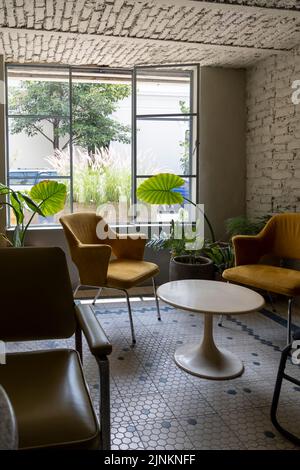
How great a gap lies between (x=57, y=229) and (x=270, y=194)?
2191 millimetres

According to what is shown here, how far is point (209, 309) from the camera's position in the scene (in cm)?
223

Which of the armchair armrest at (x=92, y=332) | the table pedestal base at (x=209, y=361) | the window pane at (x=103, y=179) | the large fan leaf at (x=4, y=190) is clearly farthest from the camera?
the window pane at (x=103, y=179)

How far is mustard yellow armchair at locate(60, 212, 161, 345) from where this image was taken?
2.95 meters

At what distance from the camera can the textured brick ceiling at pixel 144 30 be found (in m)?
2.82

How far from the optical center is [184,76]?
439 cm

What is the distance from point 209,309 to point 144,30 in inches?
90.7

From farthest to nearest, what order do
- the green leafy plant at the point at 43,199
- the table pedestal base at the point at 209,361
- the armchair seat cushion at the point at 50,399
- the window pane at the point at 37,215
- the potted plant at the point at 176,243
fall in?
the window pane at the point at 37,215
the potted plant at the point at 176,243
the green leafy plant at the point at 43,199
the table pedestal base at the point at 209,361
the armchair seat cushion at the point at 50,399

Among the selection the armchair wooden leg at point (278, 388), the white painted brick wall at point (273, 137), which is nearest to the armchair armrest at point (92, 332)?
the armchair wooden leg at point (278, 388)

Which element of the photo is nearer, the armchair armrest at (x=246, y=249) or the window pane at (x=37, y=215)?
the armchair armrest at (x=246, y=249)

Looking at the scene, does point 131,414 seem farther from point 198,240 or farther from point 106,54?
point 106,54

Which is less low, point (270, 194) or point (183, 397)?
point (270, 194)

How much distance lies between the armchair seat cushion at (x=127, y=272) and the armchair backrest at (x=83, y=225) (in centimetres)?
29

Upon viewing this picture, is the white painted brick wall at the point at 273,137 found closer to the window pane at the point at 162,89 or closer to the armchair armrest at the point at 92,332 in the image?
the window pane at the point at 162,89
